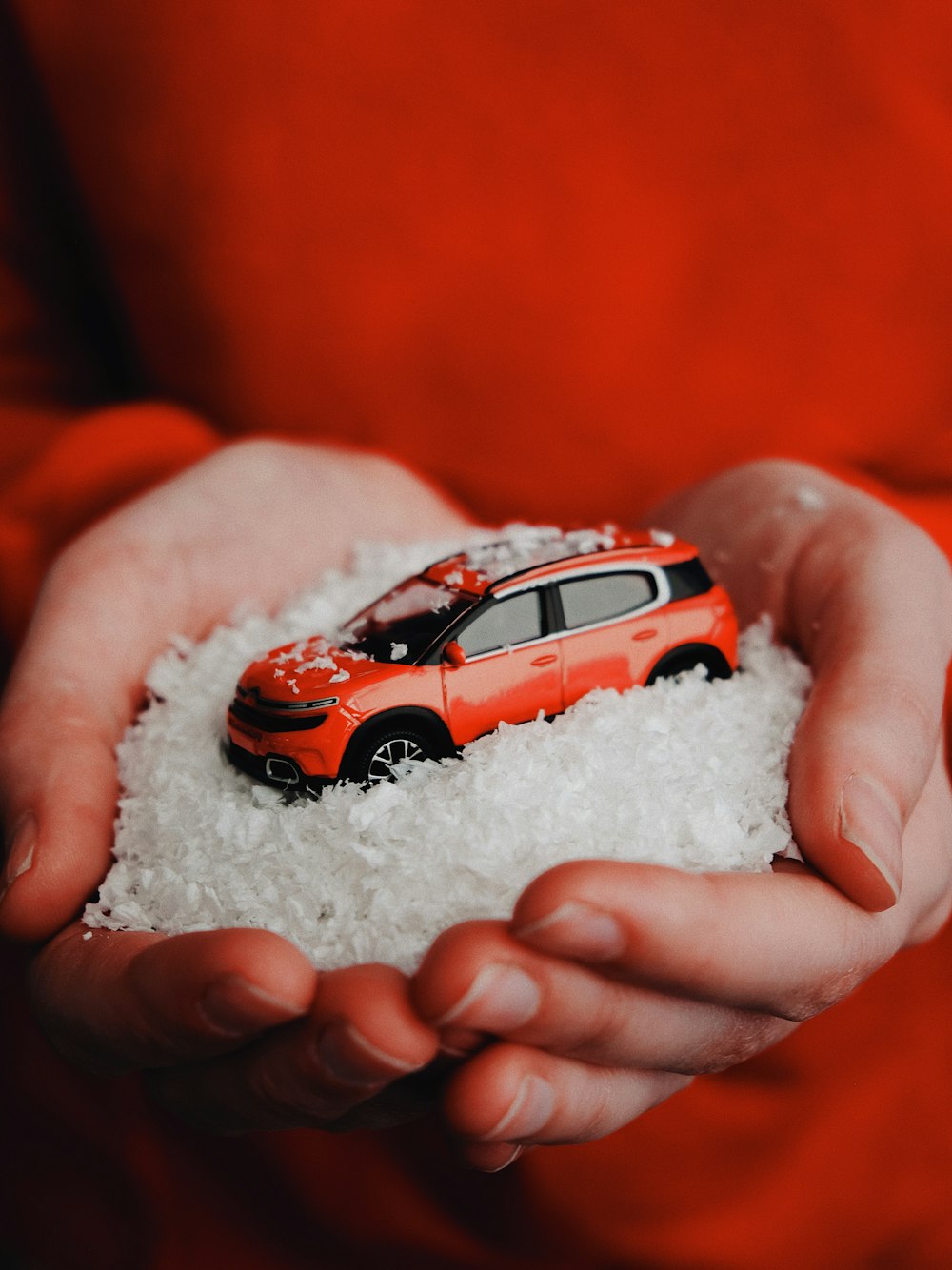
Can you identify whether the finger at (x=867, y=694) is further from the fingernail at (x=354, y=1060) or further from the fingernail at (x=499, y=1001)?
the fingernail at (x=354, y=1060)

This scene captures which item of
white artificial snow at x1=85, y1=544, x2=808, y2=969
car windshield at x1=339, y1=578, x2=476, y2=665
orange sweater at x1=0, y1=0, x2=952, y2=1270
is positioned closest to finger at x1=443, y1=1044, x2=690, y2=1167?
white artificial snow at x1=85, y1=544, x2=808, y2=969

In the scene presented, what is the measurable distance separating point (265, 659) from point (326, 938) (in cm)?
58

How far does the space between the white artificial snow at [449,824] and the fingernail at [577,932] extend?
0.25 metres

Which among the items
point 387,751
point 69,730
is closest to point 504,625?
point 387,751

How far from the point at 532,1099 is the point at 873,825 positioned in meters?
0.69

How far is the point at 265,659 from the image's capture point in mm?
1926

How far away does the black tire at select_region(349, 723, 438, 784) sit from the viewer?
1.77m

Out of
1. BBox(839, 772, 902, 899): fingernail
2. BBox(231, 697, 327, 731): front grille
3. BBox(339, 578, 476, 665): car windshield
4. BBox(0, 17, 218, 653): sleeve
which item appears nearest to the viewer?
BBox(839, 772, 902, 899): fingernail

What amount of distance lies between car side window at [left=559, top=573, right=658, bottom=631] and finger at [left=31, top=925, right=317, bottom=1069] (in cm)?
87

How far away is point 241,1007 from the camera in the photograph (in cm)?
131

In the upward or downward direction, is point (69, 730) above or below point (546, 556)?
below

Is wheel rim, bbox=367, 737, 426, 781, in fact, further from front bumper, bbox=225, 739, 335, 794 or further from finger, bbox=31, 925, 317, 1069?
finger, bbox=31, 925, 317, 1069

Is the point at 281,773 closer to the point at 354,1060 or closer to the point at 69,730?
the point at 69,730

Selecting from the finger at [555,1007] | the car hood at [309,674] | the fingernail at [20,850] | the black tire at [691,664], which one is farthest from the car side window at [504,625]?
the fingernail at [20,850]
